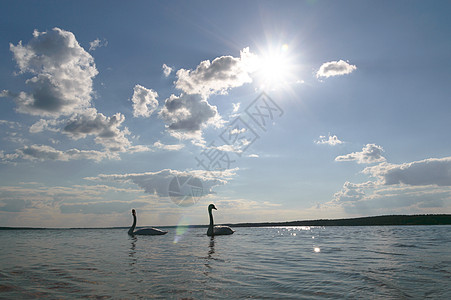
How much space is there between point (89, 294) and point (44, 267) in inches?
264

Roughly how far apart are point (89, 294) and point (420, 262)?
1360 cm

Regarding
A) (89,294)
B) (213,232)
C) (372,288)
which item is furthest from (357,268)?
(213,232)

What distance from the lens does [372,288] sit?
838cm

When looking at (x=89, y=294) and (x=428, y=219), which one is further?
(x=428, y=219)

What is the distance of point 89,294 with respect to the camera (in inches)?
312

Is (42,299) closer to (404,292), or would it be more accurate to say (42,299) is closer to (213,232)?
(404,292)

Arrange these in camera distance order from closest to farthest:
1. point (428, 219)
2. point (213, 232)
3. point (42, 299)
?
point (42, 299) < point (213, 232) < point (428, 219)

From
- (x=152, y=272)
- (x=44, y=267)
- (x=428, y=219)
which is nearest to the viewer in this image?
(x=152, y=272)

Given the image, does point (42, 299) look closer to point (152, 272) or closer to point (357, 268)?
point (152, 272)

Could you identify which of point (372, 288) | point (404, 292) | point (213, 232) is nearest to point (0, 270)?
point (372, 288)

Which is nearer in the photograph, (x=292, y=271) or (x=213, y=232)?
(x=292, y=271)

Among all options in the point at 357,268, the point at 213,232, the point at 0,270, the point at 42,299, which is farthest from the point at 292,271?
the point at 213,232

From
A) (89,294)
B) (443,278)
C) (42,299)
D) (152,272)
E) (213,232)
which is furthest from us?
(213,232)

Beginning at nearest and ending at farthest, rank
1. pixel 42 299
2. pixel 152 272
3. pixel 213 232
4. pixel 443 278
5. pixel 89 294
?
pixel 42 299, pixel 89 294, pixel 443 278, pixel 152 272, pixel 213 232
